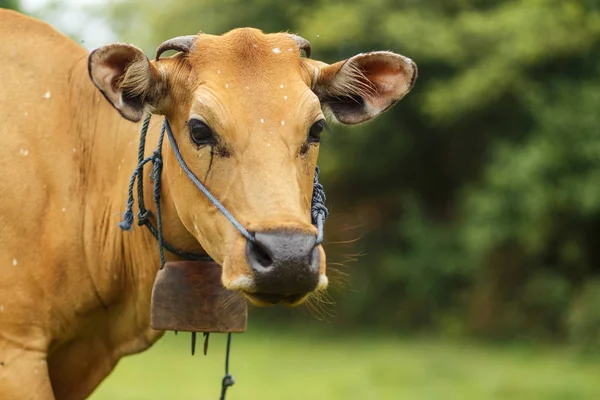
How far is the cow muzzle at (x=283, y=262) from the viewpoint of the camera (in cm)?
364

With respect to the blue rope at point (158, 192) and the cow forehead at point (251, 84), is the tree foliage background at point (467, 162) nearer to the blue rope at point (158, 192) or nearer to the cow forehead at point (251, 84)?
the blue rope at point (158, 192)

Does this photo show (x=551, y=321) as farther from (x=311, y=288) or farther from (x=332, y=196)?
(x=311, y=288)

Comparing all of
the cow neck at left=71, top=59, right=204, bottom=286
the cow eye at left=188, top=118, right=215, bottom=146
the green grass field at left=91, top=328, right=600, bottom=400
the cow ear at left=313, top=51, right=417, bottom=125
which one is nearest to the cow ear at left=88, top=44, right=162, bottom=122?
the cow eye at left=188, top=118, right=215, bottom=146

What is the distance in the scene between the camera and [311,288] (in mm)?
3734

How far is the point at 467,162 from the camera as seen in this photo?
64.1 ft

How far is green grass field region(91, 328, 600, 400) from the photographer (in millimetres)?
13469

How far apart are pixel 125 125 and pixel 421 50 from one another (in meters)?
13.1

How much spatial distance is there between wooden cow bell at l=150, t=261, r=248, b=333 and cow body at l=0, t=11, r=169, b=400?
23 cm

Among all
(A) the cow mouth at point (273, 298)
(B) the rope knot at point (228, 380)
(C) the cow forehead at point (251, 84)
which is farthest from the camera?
(B) the rope knot at point (228, 380)

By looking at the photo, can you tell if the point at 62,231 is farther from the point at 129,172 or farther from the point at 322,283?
the point at 322,283

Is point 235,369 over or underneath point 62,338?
underneath

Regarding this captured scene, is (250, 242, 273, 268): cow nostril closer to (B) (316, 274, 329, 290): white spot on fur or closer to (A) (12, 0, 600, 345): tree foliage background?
(B) (316, 274, 329, 290): white spot on fur

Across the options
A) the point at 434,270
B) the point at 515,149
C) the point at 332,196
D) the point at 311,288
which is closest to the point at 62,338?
the point at 311,288

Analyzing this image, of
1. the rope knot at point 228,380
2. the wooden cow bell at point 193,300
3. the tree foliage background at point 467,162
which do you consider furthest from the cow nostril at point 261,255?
Result: the tree foliage background at point 467,162
